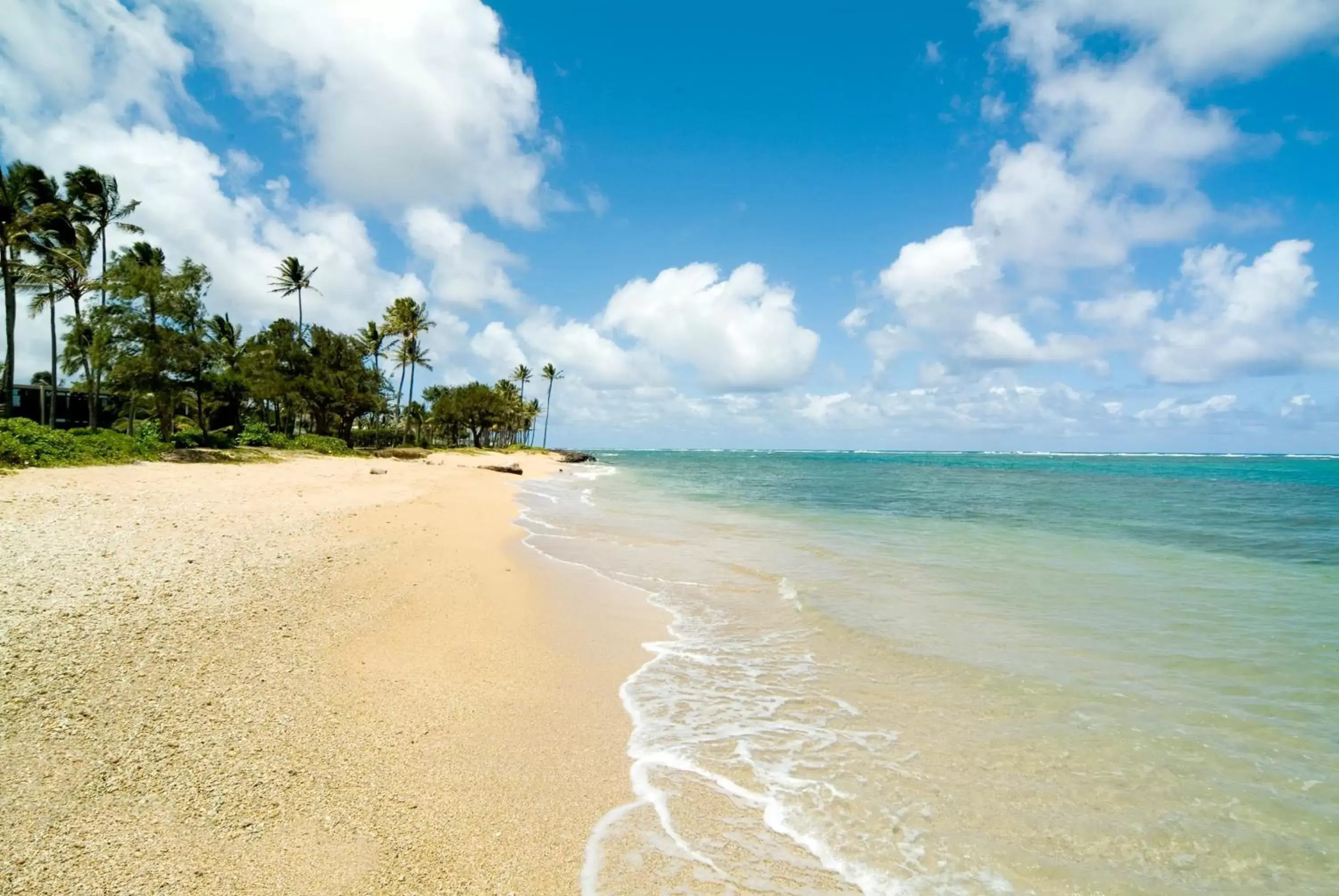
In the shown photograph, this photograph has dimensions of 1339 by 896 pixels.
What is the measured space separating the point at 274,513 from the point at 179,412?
165 feet

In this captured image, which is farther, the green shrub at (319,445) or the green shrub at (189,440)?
the green shrub at (319,445)

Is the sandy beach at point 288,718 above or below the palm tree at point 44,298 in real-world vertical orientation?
below

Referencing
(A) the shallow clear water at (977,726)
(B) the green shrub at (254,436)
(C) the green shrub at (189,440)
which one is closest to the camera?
(A) the shallow clear water at (977,726)

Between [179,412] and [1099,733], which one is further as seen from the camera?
[179,412]

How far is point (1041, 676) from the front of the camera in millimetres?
7219

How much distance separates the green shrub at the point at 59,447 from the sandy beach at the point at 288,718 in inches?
421

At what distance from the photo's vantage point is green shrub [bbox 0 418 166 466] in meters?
17.6

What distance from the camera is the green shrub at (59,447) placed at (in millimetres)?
17578

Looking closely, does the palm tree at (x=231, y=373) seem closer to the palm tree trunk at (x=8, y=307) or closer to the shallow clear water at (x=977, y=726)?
the palm tree trunk at (x=8, y=307)

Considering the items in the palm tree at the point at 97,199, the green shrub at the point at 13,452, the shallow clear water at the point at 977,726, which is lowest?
the shallow clear water at the point at 977,726

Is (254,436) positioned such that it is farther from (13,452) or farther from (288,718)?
(288,718)

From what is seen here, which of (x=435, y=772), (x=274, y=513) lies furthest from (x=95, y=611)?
(x=274, y=513)

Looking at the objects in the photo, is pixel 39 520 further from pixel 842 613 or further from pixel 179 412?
pixel 179 412

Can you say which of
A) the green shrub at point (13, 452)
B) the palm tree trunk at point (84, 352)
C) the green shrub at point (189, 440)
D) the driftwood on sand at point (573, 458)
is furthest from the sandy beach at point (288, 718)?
the driftwood on sand at point (573, 458)
